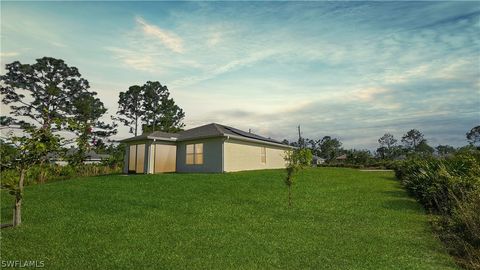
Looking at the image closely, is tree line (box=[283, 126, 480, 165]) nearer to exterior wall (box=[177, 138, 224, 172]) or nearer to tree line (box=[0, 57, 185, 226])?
tree line (box=[0, 57, 185, 226])

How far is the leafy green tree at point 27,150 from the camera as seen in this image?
25.0 ft

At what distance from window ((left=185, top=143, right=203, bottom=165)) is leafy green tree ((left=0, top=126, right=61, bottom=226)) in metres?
14.9

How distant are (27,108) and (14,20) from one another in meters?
37.6

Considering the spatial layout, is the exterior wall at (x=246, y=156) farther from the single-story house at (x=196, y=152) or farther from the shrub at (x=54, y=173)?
the shrub at (x=54, y=173)

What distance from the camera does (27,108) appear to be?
39562 millimetres

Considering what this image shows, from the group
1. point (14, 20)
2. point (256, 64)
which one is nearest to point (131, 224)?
point (14, 20)

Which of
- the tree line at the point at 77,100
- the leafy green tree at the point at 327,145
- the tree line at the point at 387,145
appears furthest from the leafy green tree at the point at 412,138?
the tree line at the point at 77,100

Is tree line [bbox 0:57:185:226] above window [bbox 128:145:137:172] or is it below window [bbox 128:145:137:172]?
above

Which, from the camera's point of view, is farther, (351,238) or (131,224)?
(131,224)

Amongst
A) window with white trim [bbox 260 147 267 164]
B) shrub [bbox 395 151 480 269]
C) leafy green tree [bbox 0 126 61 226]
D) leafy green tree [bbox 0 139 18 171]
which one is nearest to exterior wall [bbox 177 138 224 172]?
window with white trim [bbox 260 147 267 164]

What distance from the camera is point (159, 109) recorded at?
4825cm

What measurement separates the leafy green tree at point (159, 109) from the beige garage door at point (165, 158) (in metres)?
23.2

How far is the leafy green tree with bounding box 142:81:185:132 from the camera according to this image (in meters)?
47.8

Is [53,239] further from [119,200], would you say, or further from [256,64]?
[256,64]
